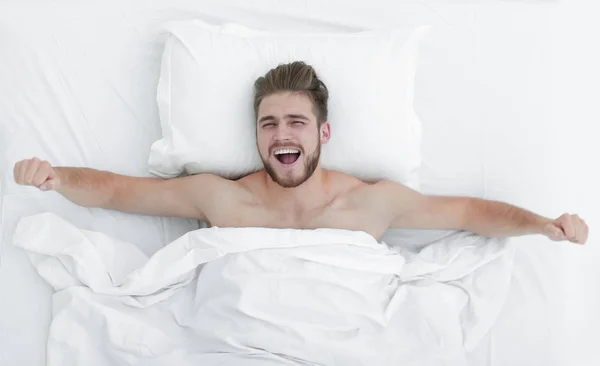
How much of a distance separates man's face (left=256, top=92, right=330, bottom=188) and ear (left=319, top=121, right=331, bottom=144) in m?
0.03

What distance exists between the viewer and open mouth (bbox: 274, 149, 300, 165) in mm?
1870

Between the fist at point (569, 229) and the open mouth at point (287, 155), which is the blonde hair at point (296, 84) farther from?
the fist at point (569, 229)

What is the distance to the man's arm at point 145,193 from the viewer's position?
6.28ft

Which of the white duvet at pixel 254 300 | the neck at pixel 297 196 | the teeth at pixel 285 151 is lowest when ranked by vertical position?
the white duvet at pixel 254 300

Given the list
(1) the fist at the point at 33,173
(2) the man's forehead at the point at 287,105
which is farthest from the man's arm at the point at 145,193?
(2) the man's forehead at the point at 287,105

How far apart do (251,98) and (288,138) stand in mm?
188

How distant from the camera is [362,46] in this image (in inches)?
78.6

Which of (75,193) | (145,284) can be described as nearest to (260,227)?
(145,284)

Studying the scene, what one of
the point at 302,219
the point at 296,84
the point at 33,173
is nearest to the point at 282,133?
the point at 296,84

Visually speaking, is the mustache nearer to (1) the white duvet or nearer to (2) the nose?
(2) the nose

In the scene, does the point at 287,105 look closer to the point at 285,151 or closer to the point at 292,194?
the point at 285,151

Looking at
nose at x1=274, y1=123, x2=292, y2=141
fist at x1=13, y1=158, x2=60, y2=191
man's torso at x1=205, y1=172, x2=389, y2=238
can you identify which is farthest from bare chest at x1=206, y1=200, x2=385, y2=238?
fist at x1=13, y1=158, x2=60, y2=191

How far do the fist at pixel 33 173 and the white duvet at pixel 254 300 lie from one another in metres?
0.17

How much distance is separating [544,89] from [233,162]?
0.92 meters
